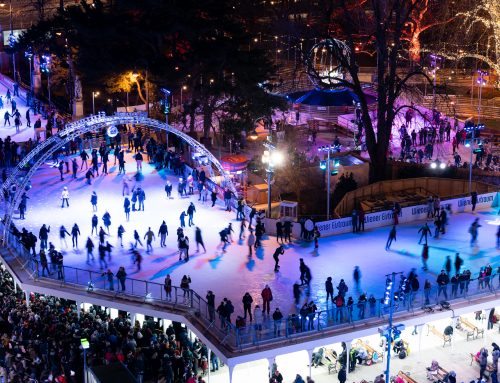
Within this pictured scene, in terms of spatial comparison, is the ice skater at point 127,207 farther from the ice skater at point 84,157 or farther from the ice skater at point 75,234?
the ice skater at point 84,157

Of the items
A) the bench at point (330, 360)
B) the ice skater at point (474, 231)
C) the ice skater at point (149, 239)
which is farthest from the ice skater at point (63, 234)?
the ice skater at point (474, 231)

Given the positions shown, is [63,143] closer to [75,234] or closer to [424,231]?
[75,234]

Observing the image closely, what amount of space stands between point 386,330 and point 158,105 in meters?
31.0

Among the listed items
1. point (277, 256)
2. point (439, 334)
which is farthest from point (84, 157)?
point (439, 334)

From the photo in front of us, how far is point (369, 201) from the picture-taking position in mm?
40469

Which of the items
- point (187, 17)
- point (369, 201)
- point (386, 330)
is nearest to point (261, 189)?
point (369, 201)

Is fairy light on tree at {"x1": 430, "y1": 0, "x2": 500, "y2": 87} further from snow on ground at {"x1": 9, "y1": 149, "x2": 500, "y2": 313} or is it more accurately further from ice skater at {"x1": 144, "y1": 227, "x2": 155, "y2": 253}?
ice skater at {"x1": 144, "y1": 227, "x2": 155, "y2": 253}

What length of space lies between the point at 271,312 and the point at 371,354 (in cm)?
352

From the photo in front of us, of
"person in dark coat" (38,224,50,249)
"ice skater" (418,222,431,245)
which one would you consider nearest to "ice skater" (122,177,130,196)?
"person in dark coat" (38,224,50,249)

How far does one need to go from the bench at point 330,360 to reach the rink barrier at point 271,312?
140 cm

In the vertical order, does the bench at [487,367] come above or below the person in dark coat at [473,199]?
below

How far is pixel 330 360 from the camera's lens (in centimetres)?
2778

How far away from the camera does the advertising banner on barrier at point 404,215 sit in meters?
35.5

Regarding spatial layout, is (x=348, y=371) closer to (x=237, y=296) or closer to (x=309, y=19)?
(x=237, y=296)
